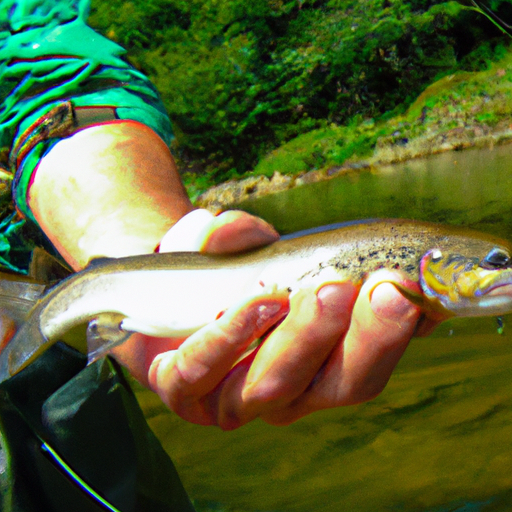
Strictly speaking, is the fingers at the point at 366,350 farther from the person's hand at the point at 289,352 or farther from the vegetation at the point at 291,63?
the vegetation at the point at 291,63

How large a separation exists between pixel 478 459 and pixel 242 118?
457 centimetres

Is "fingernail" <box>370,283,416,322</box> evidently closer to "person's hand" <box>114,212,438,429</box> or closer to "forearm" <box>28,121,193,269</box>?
"person's hand" <box>114,212,438,429</box>

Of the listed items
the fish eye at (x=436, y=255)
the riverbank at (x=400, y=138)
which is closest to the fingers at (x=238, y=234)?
the fish eye at (x=436, y=255)

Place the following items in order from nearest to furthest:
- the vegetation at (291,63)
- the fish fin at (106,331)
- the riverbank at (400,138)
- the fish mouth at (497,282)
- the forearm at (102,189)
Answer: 1. the fish mouth at (497,282)
2. the fish fin at (106,331)
3. the forearm at (102,189)
4. the riverbank at (400,138)
5. the vegetation at (291,63)

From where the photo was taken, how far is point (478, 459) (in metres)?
0.58

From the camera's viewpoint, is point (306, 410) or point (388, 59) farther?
point (388, 59)

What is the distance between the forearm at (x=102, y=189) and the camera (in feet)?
1.86

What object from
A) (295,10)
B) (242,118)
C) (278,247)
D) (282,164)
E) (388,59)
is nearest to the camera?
(278,247)

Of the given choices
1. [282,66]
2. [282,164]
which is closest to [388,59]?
[282,66]

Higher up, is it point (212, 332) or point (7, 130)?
point (7, 130)

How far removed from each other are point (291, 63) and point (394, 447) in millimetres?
4732

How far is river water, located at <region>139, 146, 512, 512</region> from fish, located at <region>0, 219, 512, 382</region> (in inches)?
11.4

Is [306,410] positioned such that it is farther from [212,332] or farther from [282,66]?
[282,66]

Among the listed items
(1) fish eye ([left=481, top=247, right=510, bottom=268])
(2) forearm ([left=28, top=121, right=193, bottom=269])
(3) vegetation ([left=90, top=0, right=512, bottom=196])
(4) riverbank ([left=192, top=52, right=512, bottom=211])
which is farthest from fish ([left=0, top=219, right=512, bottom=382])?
(3) vegetation ([left=90, top=0, right=512, bottom=196])
